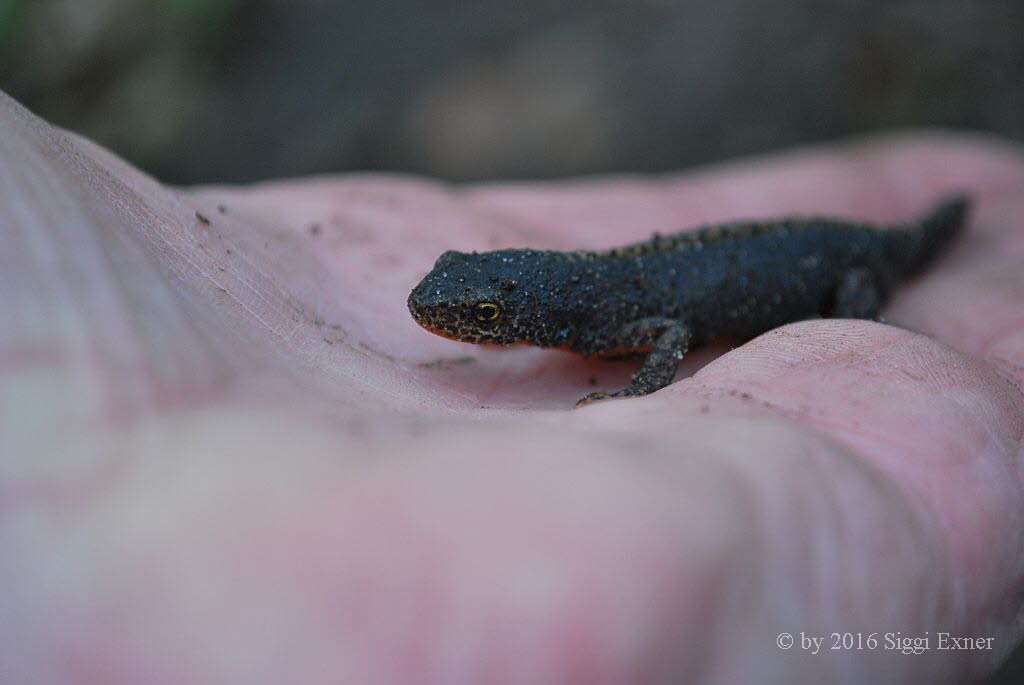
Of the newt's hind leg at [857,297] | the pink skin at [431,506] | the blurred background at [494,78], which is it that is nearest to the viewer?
the pink skin at [431,506]

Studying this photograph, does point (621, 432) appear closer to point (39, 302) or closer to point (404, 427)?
point (404, 427)

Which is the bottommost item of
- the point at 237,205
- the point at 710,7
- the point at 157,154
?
the point at 237,205

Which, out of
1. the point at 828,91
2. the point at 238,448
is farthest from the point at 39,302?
the point at 828,91

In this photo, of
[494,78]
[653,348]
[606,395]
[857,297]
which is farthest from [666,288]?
[494,78]

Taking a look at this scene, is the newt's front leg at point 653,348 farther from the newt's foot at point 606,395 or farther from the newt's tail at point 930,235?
the newt's tail at point 930,235

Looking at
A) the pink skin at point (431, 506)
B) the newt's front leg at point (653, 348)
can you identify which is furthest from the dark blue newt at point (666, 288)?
the pink skin at point (431, 506)

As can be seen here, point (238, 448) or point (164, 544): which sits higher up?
point (238, 448)

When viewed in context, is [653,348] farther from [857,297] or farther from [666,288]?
[857,297]
